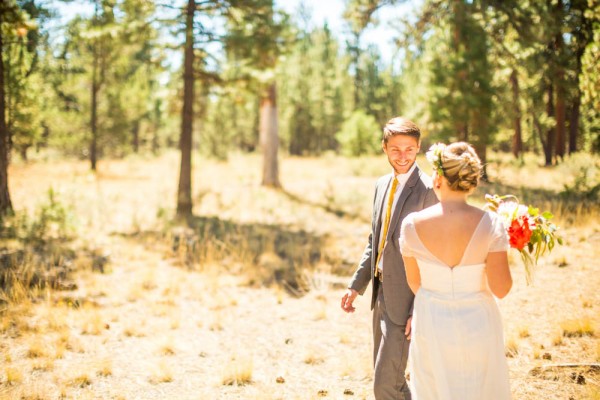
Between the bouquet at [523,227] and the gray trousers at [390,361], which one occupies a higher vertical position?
the bouquet at [523,227]

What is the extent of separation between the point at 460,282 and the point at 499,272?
7.7 inches

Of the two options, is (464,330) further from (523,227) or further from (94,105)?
(94,105)

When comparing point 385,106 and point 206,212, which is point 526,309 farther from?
point 385,106

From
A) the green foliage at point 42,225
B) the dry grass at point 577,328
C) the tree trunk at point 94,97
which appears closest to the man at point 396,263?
the dry grass at point 577,328

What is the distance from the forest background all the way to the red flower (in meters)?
2.14

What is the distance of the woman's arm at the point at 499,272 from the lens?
2.10m

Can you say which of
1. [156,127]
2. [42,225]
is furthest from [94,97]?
[156,127]

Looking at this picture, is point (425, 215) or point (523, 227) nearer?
point (425, 215)

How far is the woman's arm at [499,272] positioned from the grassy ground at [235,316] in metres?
2.26

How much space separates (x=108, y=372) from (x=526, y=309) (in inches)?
197

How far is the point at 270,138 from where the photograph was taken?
52.3 ft

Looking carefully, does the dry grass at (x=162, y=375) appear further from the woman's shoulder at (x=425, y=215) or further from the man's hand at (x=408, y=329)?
the woman's shoulder at (x=425, y=215)

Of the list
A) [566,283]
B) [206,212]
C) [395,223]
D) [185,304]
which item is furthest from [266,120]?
[395,223]

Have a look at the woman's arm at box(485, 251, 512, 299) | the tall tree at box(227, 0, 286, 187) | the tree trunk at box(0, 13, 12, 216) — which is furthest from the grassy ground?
the tall tree at box(227, 0, 286, 187)
